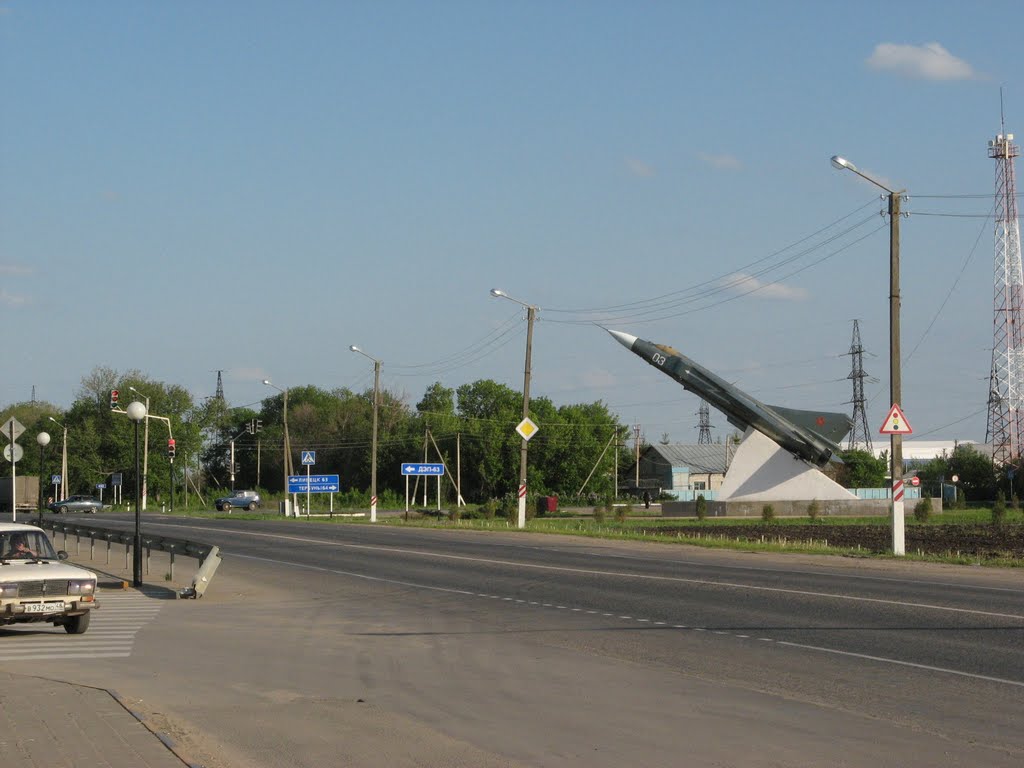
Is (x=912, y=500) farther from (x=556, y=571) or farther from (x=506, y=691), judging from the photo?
(x=506, y=691)

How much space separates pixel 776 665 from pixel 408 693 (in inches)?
162

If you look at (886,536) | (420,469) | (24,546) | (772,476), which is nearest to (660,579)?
(24,546)

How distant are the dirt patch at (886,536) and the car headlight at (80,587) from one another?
847 inches

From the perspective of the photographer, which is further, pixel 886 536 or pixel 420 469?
pixel 420 469

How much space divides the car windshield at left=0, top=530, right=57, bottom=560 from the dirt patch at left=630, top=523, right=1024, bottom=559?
21538 mm

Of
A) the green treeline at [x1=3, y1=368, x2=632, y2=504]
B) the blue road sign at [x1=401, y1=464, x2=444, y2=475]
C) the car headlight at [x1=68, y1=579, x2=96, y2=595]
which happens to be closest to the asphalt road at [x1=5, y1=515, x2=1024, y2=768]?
the car headlight at [x1=68, y1=579, x2=96, y2=595]

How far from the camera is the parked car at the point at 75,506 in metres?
83.9

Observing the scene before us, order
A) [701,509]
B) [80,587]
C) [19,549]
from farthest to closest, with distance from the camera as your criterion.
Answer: [701,509], [19,549], [80,587]

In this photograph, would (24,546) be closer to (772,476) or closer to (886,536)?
(886,536)

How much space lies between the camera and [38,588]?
14172 mm

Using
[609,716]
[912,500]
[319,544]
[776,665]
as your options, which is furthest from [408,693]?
[912,500]

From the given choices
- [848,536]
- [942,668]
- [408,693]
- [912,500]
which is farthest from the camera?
[912,500]

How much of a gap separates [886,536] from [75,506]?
2597 inches

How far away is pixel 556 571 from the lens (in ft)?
84.0
